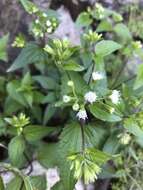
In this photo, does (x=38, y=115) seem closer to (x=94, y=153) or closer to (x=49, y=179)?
(x=49, y=179)

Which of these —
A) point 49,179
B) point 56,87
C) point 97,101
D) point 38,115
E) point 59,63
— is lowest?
point 49,179

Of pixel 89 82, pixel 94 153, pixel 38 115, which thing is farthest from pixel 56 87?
pixel 94 153

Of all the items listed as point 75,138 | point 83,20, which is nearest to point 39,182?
point 75,138

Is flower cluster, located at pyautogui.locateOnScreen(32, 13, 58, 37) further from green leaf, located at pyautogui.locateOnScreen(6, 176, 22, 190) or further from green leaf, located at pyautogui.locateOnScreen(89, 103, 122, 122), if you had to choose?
green leaf, located at pyautogui.locateOnScreen(6, 176, 22, 190)

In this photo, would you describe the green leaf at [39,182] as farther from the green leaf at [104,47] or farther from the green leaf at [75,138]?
the green leaf at [104,47]

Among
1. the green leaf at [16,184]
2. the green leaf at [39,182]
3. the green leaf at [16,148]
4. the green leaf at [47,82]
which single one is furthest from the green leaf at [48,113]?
the green leaf at [16,184]
